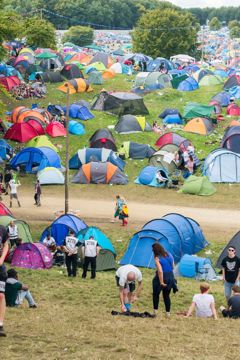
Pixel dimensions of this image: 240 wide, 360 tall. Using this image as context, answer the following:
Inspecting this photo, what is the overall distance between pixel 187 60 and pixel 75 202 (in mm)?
51201

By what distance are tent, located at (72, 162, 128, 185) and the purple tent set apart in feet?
36.7

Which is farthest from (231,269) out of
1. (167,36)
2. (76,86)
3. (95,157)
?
(167,36)

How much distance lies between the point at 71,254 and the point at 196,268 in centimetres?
393

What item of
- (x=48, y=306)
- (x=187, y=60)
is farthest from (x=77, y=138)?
(x=187, y=60)

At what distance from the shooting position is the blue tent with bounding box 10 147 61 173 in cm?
3272

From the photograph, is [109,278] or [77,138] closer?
[109,278]

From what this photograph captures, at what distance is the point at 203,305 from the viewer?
13.5 metres

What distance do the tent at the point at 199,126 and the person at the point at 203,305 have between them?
26814 mm

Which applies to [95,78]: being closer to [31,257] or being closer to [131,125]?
[131,125]

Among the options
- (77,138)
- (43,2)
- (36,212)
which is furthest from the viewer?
(43,2)

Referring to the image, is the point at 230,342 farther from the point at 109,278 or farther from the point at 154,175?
the point at 154,175

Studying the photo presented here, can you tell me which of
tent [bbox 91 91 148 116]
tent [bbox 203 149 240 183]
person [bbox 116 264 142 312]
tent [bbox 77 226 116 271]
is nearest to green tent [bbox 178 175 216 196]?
tent [bbox 203 149 240 183]

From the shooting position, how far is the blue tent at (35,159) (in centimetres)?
3272

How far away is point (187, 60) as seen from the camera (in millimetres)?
77875
